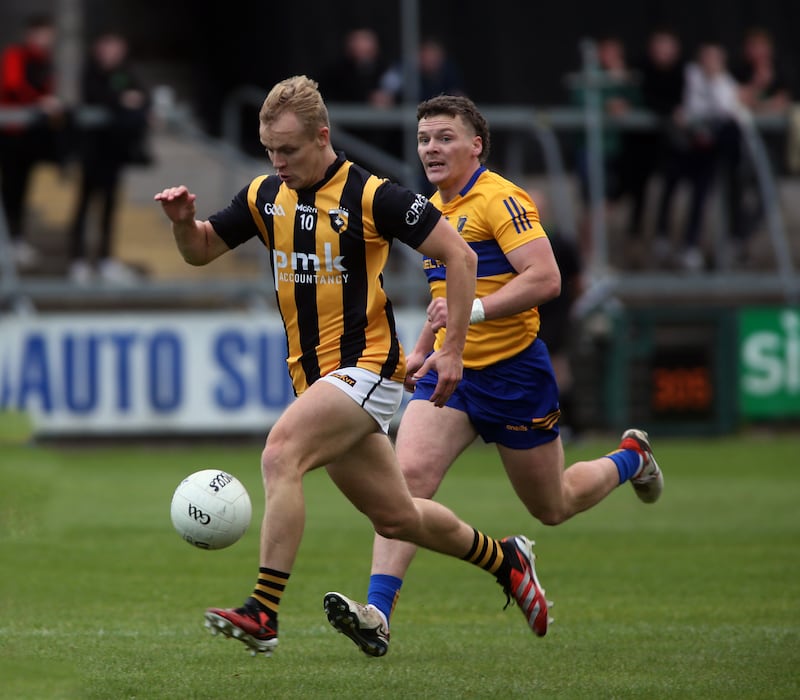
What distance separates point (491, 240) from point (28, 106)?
995 centimetres

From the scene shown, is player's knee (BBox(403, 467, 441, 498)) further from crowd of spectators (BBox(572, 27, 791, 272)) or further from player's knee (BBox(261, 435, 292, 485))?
crowd of spectators (BBox(572, 27, 791, 272))

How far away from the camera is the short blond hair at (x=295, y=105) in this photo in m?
6.42

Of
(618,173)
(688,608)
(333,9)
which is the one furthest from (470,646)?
(333,9)

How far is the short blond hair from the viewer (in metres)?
6.42

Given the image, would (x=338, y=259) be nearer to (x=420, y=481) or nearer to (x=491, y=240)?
(x=491, y=240)

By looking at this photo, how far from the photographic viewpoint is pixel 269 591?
20.6 feet

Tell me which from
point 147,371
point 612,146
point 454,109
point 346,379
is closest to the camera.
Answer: point 346,379

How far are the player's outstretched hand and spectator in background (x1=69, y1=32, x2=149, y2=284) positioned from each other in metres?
10.1

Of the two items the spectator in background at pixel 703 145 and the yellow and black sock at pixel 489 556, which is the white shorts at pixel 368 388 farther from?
the spectator in background at pixel 703 145

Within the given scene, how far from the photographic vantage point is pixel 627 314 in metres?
18.1

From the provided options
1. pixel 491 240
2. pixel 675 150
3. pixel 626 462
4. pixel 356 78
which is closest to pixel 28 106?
pixel 356 78

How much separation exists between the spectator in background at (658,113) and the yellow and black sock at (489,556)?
1212 centimetres

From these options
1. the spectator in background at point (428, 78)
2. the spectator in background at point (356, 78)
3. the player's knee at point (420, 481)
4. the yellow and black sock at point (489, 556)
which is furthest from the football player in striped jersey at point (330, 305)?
the spectator in background at point (356, 78)

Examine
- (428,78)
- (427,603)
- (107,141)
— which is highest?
(428,78)
